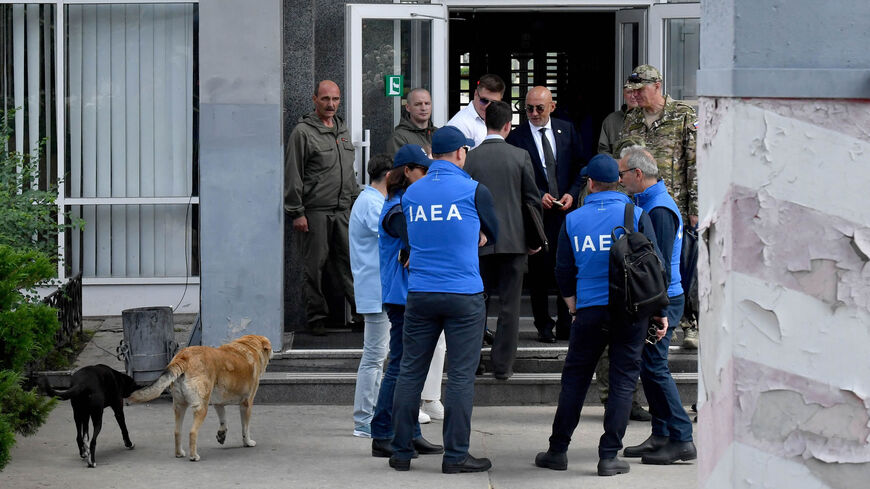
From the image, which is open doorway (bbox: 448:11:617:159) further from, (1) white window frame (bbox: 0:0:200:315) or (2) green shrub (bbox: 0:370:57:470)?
(2) green shrub (bbox: 0:370:57:470)

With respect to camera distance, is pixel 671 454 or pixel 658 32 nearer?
pixel 671 454

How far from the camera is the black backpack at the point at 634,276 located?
6.05 m

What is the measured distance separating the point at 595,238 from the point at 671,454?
1359 millimetres

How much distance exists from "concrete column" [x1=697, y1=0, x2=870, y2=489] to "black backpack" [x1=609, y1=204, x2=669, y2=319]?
4081 millimetres

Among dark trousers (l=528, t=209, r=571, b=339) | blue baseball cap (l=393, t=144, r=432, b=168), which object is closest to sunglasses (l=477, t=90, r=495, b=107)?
dark trousers (l=528, t=209, r=571, b=339)

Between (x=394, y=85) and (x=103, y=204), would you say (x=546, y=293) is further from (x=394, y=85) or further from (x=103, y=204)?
(x=103, y=204)

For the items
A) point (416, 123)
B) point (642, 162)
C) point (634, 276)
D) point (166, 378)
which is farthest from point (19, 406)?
point (416, 123)

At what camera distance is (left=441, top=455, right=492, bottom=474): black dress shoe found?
253 inches

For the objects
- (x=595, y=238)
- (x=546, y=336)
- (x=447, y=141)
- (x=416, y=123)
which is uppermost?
(x=416, y=123)

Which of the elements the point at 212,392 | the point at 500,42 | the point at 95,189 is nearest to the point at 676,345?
the point at 212,392

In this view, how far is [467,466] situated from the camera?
645 cm

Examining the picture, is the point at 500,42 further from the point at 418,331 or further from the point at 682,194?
the point at 418,331

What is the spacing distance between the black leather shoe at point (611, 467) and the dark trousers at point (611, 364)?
29mm

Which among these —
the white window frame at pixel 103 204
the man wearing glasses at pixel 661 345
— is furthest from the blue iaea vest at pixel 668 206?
the white window frame at pixel 103 204
